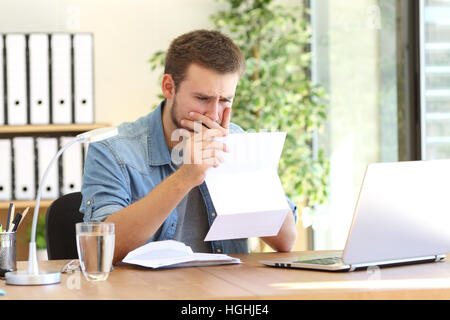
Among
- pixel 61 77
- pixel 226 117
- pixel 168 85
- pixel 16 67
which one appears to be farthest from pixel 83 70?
pixel 226 117

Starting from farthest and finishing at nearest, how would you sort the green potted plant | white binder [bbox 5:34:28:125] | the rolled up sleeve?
the green potted plant → white binder [bbox 5:34:28:125] → the rolled up sleeve

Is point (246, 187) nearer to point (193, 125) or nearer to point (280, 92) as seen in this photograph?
point (193, 125)

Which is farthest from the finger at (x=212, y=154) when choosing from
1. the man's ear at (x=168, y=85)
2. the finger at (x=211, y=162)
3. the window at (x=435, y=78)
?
the window at (x=435, y=78)

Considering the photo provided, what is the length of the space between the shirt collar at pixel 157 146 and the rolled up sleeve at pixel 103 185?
0.10m

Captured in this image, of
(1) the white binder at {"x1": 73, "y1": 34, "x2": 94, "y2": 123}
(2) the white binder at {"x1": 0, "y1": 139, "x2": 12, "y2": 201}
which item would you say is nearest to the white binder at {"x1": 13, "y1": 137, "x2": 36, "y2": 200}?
(2) the white binder at {"x1": 0, "y1": 139, "x2": 12, "y2": 201}

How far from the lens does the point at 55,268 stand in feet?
5.09

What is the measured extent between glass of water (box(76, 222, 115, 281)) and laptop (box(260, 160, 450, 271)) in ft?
1.22

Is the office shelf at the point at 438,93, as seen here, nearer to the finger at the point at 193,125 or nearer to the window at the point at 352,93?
the window at the point at 352,93

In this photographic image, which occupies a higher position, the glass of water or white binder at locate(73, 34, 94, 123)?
white binder at locate(73, 34, 94, 123)

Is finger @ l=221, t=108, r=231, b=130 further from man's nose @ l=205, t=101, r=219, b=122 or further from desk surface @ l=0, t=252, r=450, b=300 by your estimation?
desk surface @ l=0, t=252, r=450, b=300

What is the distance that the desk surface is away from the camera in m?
1.20

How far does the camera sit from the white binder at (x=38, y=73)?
295cm
